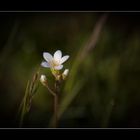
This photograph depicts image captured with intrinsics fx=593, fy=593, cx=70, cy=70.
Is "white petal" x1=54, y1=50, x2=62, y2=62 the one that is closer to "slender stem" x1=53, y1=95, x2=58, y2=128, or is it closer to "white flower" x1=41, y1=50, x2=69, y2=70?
"white flower" x1=41, y1=50, x2=69, y2=70

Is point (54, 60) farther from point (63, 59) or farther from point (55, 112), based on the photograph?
point (55, 112)

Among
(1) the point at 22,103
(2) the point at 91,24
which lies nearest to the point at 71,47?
(2) the point at 91,24

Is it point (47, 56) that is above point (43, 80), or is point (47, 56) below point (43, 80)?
above

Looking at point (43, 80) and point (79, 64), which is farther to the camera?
point (79, 64)

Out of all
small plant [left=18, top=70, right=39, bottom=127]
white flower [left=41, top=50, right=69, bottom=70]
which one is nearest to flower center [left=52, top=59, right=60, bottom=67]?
white flower [left=41, top=50, right=69, bottom=70]

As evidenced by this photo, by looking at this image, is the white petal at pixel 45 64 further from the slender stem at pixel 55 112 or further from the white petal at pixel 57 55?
the slender stem at pixel 55 112

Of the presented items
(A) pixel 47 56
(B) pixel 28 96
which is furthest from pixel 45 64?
(B) pixel 28 96
